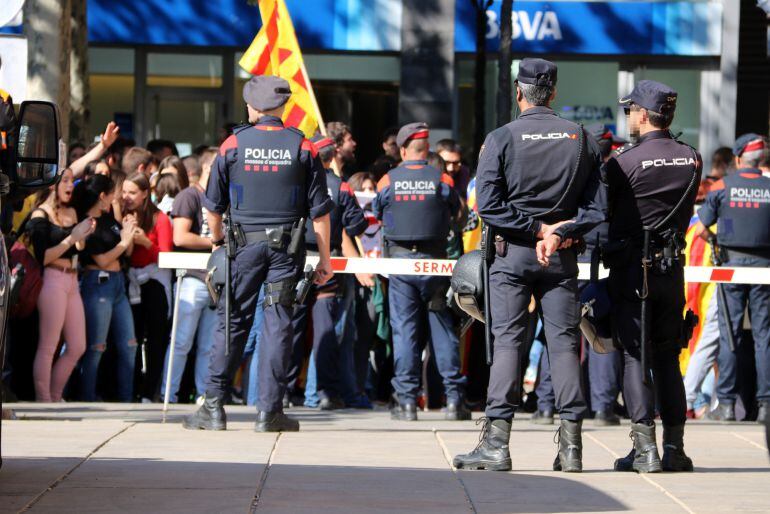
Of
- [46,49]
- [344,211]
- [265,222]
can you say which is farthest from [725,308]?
[46,49]

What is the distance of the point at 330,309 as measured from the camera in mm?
11047

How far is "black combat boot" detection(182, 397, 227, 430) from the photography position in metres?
8.84

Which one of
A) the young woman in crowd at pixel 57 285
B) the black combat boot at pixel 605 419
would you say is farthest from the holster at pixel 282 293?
the black combat boot at pixel 605 419

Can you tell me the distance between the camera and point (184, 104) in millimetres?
20062

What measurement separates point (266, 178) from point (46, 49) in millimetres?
5351

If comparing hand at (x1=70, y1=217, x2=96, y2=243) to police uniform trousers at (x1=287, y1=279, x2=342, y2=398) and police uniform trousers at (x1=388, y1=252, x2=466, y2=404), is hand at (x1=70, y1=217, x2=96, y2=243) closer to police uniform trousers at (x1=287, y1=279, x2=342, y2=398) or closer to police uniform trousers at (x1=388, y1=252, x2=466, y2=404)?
police uniform trousers at (x1=287, y1=279, x2=342, y2=398)

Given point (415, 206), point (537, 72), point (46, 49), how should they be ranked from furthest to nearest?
point (46, 49) < point (415, 206) < point (537, 72)

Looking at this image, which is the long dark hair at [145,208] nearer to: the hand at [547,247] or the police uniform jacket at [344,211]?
the police uniform jacket at [344,211]

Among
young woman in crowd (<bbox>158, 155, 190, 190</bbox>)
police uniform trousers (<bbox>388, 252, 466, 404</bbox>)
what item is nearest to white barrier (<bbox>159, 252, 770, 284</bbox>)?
police uniform trousers (<bbox>388, 252, 466, 404</bbox>)

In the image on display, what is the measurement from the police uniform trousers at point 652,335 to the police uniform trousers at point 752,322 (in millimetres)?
3380

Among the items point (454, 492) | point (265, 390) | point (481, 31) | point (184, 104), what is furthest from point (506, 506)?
point (184, 104)

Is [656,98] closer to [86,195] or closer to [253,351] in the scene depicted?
[253,351]

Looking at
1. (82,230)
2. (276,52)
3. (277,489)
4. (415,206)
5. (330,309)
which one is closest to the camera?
(277,489)

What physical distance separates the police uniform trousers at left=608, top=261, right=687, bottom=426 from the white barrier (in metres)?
2.32
